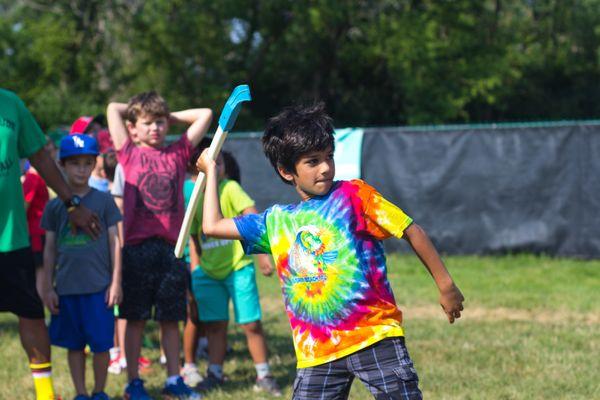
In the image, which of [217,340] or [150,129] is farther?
[217,340]

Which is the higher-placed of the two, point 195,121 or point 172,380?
point 195,121

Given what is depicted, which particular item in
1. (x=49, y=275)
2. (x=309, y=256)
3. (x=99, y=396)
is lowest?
(x=99, y=396)

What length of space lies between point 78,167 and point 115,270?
2.16 feet

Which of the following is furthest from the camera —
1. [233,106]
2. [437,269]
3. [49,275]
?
[49,275]

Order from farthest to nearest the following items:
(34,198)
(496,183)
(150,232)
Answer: (496,183) < (34,198) < (150,232)

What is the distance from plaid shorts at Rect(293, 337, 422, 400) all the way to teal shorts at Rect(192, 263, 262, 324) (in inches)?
95.9

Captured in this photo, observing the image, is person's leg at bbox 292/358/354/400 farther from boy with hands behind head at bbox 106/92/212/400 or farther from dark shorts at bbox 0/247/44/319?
boy with hands behind head at bbox 106/92/212/400

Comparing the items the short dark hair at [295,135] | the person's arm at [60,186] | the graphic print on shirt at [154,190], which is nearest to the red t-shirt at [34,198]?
Answer: the graphic print on shirt at [154,190]

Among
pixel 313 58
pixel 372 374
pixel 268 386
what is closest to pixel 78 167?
pixel 268 386

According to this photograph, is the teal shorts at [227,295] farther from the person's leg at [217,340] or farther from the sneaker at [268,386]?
the sneaker at [268,386]

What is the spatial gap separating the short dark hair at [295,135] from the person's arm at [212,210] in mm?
247

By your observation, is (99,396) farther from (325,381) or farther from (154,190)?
(325,381)

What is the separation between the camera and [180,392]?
5.72 meters

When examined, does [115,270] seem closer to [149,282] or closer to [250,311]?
[149,282]
